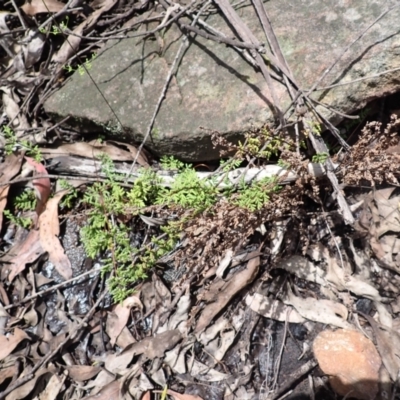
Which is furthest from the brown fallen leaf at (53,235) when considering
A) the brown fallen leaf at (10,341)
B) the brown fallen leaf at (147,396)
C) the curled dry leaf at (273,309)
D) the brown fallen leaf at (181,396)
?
the curled dry leaf at (273,309)

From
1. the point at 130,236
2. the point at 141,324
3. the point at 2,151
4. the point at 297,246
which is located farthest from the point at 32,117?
the point at 297,246

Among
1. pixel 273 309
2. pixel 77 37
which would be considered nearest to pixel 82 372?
pixel 273 309

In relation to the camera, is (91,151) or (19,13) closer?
(91,151)

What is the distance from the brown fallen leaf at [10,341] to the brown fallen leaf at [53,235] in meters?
0.52

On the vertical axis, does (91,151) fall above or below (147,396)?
above

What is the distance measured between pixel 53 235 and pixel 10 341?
86 centimetres

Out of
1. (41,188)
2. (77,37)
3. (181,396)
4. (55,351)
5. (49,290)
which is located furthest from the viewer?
(77,37)

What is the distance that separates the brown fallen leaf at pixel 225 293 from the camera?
331cm

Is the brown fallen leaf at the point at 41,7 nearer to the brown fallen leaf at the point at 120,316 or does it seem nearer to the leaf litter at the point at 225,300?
the leaf litter at the point at 225,300

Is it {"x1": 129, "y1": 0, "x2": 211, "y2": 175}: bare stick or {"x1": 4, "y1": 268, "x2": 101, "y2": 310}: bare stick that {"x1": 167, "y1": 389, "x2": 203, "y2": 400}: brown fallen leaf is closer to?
{"x1": 4, "y1": 268, "x2": 101, "y2": 310}: bare stick

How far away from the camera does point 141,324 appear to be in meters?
3.50

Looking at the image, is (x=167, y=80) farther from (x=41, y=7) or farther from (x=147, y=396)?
(x=147, y=396)

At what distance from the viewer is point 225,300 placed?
3312 millimetres

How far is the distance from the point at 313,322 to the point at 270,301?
321mm
